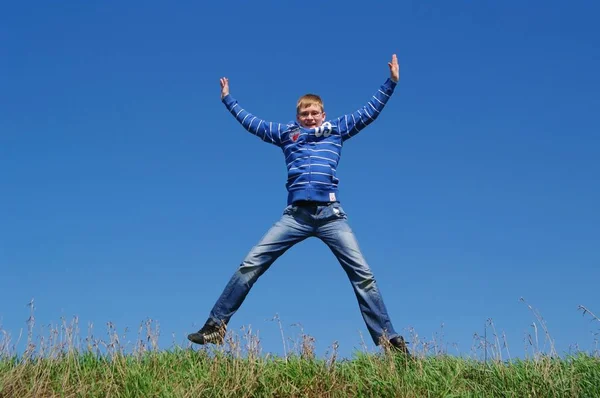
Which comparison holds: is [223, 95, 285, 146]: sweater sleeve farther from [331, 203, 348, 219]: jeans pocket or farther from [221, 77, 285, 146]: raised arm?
[331, 203, 348, 219]: jeans pocket

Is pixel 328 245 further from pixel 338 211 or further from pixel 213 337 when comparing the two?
pixel 213 337

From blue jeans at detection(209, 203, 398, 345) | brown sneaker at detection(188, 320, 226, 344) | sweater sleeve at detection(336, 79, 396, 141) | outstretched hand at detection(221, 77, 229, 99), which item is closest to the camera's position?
brown sneaker at detection(188, 320, 226, 344)

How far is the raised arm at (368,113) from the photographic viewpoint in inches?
350

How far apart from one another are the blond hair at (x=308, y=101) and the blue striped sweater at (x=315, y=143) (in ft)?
0.71

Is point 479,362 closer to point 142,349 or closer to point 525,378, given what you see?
point 525,378

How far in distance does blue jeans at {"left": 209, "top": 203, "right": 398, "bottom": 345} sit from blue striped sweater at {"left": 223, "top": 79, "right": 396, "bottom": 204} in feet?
0.68

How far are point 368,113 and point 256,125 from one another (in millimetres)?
1388

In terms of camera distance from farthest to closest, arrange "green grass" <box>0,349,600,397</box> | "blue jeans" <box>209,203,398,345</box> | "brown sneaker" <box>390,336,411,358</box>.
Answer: "blue jeans" <box>209,203,398,345</box> → "brown sneaker" <box>390,336,411,358</box> → "green grass" <box>0,349,600,397</box>

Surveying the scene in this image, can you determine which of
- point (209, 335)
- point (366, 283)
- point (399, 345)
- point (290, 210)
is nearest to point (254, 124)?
point (290, 210)

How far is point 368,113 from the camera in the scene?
29.2 feet

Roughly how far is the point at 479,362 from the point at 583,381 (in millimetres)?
1091

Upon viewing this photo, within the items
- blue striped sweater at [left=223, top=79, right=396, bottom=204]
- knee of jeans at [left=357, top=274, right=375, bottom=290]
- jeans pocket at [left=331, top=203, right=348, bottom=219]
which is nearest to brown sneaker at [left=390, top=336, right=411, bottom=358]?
knee of jeans at [left=357, top=274, right=375, bottom=290]

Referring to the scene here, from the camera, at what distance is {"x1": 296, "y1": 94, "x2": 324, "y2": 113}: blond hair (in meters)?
8.95

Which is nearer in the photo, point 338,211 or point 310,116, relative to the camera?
point 338,211
